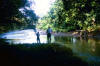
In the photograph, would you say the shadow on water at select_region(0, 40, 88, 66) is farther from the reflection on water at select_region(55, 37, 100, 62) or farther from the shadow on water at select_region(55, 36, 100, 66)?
the reflection on water at select_region(55, 37, 100, 62)

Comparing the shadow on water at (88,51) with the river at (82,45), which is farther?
the river at (82,45)

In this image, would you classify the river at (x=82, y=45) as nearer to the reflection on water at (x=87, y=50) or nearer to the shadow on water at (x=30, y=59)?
the reflection on water at (x=87, y=50)

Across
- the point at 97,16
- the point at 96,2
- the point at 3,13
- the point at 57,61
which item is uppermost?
the point at 96,2

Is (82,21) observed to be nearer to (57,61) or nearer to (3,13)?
(3,13)

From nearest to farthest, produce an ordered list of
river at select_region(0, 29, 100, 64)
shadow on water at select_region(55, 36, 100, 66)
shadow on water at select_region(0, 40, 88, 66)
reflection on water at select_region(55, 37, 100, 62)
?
shadow on water at select_region(0, 40, 88, 66)
shadow on water at select_region(55, 36, 100, 66)
reflection on water at select_region(55, 37, 100, 62)
river at select_region(0, 29, 100, 64)

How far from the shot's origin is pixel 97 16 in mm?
46062

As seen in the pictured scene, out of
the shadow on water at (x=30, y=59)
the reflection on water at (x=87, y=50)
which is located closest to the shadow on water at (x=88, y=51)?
the reflection on water at (x=87, y=50)

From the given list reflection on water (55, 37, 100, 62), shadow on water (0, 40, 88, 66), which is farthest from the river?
shadow on water (0, 40, 88, 66)

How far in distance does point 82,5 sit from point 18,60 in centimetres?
3621

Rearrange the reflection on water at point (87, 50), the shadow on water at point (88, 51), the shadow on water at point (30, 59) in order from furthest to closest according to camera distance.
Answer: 1. the reflection on water at point (87, 50)
2. the shadow on water at point (88, 51)
3. the shadow on water at point (30, 59)

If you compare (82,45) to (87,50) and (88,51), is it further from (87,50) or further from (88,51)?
(88,51)

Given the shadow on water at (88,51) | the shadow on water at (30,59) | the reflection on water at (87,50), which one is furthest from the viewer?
the reflection on water at (87,50)

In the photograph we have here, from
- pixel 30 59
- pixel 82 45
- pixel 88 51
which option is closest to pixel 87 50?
pixel 88 51

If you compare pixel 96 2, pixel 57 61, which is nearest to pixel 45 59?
pixel 57 61
